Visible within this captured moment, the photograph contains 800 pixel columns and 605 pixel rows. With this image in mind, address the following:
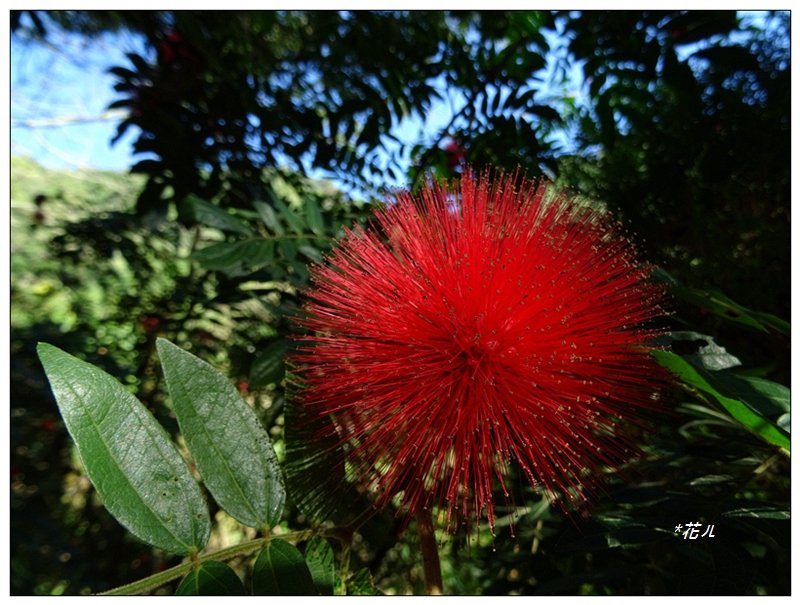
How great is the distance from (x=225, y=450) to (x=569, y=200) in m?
0.50

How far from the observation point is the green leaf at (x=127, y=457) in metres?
0.48

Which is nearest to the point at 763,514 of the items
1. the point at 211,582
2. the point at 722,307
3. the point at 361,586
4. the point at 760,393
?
the point at 760,393

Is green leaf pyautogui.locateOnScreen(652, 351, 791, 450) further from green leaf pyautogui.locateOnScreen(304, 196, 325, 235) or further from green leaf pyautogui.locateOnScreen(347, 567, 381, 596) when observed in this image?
green leaf pyautogui.locateOnScreen(304, 196, 325, 235)

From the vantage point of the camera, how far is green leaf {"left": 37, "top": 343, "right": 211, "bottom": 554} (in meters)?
0.48

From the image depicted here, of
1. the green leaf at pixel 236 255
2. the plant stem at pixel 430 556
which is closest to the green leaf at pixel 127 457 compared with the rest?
the plant stem at pixel 430 556

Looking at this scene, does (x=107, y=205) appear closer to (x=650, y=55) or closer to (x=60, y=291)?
(x=60, y=291)

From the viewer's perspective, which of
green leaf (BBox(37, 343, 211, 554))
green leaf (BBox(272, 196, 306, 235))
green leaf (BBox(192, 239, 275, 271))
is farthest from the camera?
green leaf (BBox(272, 196, 306, 235))

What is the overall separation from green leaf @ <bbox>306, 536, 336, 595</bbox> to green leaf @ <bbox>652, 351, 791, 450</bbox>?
0.43 metres

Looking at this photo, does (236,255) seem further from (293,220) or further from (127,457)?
(127,457)

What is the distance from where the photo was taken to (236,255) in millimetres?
919

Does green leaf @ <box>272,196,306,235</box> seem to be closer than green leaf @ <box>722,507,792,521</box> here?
No

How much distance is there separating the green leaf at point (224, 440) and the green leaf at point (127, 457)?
23mm

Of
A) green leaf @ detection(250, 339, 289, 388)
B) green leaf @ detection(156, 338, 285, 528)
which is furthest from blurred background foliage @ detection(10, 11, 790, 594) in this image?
green leaf @ detection(156, 338, 285, 528)

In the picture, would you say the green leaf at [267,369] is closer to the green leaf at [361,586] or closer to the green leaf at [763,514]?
the green leaf at [361,586]
